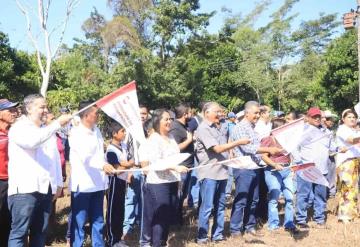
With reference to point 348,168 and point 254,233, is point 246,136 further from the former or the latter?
point 348,168

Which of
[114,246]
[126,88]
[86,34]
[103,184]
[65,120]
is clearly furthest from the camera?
[86,34]

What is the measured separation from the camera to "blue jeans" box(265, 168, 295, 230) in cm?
623

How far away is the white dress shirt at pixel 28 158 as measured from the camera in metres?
3.82

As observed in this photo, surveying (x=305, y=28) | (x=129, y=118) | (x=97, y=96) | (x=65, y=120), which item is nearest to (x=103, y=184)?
(x=129, y=118)

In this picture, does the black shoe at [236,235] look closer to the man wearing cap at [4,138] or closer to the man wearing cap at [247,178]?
the man wearing cap at [247,178]

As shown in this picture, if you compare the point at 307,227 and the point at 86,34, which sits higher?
the point at 86,34

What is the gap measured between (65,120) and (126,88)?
76cm

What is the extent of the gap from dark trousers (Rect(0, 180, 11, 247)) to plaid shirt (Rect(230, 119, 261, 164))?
9.39ft

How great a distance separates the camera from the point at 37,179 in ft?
13.1

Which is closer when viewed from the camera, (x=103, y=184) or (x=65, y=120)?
(x=65, y=120)

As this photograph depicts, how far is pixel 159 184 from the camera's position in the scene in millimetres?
4980

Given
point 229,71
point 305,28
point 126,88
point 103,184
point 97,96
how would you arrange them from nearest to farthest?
point 126,88
point 103,184
point 97,96
point 229,71
point 305,28

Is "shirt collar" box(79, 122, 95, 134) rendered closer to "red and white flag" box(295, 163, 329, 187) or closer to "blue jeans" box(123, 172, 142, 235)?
"blue jeans" box(123, 172, 142, 235)

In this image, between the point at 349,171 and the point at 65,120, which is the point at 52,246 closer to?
the point at 65,120
